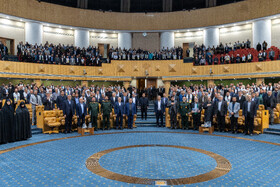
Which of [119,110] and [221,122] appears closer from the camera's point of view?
[221,122]

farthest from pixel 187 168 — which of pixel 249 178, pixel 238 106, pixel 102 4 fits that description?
pixel 102 4

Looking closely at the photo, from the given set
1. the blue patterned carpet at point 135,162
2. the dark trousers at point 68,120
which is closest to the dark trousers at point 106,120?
the dark trousers at point 68,120

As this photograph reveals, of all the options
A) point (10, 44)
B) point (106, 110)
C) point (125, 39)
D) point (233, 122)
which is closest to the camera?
point (233, 122)

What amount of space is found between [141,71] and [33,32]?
1081 cm

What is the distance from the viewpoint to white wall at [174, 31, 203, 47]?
2475 cm

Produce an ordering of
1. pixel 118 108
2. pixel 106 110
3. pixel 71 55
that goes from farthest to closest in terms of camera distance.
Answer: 1. pixel 71 55
2. pixel 118 108
3. pixel 106 110

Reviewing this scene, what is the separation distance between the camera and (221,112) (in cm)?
957

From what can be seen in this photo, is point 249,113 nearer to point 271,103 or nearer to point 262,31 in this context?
point 271,103

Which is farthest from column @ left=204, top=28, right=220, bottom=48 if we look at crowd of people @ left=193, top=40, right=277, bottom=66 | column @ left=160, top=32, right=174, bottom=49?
crowd of people @ left=193, top=40, right=277, bottom=66

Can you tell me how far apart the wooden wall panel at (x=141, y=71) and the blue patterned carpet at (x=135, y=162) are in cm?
1095

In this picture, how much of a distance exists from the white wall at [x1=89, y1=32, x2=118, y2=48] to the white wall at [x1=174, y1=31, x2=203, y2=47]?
6.83 meters

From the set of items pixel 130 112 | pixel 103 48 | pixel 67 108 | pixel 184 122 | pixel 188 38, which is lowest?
pixel 184 122

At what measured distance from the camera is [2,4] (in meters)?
18.9

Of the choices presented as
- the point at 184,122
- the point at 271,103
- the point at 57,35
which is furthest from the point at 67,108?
the point at 57,35
